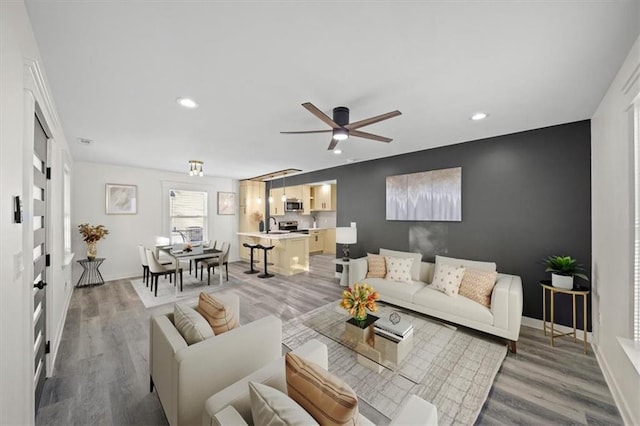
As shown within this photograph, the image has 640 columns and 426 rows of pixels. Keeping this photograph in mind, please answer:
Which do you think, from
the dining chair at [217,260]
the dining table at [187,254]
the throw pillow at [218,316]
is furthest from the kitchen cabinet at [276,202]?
the throw pillow at [218,316]

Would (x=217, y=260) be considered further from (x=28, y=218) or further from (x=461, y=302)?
(x=461, y=302)

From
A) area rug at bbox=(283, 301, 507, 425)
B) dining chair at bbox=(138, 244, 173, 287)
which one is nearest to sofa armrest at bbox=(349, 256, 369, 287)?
area rug at bbox=(283, 301, 507, 425)

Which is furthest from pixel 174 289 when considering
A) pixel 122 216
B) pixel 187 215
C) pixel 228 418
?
pixel 228 418

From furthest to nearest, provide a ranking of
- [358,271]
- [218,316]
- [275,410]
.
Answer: [358,271] → [218,316] → [275,410]

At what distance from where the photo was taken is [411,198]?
14.1 ft

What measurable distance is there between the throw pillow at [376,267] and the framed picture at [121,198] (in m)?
5.51

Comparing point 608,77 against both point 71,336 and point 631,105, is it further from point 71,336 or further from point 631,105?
point 71,336

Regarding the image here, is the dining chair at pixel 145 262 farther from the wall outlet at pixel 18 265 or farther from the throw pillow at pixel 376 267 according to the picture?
the throw pillow at pixel 376 267

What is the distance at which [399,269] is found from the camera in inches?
146

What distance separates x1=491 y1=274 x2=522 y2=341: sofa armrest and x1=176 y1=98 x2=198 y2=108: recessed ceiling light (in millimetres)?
3794

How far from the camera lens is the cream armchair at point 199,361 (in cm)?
137

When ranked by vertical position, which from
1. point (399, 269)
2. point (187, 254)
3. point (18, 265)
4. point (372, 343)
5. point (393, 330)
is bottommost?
point (372, 343)

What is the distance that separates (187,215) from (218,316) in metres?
5.61

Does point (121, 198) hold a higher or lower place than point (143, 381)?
higher
